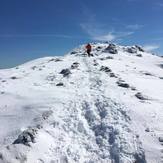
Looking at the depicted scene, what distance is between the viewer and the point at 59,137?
14.5 m

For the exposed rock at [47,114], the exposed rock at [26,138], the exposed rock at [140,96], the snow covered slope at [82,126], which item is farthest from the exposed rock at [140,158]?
the exposed rock at [140,96]

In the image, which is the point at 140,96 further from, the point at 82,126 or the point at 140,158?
the point at 140,158

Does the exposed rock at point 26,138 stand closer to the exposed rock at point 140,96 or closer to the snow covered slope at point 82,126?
the snow covered slope at point 82,126

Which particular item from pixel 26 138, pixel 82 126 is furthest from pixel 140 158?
pixel 26 138

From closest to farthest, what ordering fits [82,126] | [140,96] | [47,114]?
[82,126]
[47,114]
[140,96]

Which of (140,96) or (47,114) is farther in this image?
(140,96)

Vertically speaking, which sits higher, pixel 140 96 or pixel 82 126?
pixel 140 96

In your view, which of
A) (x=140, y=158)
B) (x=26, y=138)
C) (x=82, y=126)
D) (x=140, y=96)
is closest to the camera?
(x=140, y=158)

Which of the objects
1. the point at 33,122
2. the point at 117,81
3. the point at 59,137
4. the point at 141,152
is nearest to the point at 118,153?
the point at 141,152

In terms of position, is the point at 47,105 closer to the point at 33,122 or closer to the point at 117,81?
the point at 33,122

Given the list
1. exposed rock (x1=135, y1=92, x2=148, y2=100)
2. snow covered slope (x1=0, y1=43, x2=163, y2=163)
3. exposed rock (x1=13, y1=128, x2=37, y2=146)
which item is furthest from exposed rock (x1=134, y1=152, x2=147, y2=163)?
exposed rock (x1=135, y1=92, x2=148, y2=100)

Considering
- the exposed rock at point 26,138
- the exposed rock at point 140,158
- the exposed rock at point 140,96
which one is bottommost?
the exposed rock at point 140,158

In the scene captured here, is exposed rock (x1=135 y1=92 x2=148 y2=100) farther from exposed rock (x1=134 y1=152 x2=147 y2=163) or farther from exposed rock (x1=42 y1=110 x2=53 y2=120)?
exposed rock (x1=134 y1=152 x2=147 y2=163)

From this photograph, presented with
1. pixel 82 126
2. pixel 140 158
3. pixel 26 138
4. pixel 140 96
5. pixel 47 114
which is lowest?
pixel 140 158
